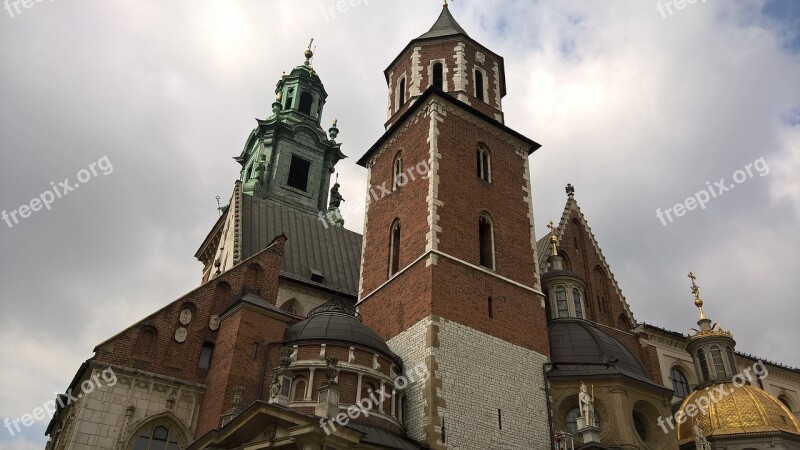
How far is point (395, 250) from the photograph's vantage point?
2198 cm

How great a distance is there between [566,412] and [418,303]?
5.11 metres

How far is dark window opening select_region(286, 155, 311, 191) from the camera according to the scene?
40.2 meters

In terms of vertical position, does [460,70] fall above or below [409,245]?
above

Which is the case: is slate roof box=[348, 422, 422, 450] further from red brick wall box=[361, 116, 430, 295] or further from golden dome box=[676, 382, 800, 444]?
golden dome box=[676, 382, 800, 444]

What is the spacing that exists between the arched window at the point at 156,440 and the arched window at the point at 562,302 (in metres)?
12.8

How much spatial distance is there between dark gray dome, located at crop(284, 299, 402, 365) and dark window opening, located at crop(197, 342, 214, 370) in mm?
2417

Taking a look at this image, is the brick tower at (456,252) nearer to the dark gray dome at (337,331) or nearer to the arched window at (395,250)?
the arched window at (395,250)

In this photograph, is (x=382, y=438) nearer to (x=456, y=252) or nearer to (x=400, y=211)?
(x=456, y=252)

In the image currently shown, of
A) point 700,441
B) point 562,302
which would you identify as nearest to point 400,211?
point 562,302

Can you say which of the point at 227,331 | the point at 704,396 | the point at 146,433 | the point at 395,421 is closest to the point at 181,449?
the point at 146,433

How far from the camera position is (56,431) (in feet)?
65.4

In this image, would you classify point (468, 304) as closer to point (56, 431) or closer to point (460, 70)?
point (460, 70)

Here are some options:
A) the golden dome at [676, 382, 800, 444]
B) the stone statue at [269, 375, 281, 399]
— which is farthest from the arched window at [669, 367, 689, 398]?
the stone statue at [269, 375, 281, 399]

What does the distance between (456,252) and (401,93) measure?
826 centimetres
